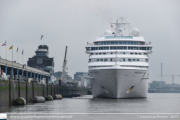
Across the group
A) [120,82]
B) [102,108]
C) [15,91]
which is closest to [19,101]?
[15,91]

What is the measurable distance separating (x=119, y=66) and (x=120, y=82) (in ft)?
9.36

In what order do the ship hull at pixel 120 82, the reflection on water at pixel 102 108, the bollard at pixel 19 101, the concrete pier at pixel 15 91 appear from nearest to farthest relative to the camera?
the reflection on water at pixel 102 108 → the concrete pier at pixel 15 91 → the bollard at pixel 19 101 → the ship hull at pixel 120 82

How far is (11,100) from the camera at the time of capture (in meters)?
53.6

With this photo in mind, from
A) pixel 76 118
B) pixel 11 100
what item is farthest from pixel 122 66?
pixel 76 118

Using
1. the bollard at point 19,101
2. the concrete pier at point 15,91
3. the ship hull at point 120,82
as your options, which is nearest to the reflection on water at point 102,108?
the bollard at point 19,101

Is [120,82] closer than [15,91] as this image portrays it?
No

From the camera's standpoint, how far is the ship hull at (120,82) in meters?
72.4

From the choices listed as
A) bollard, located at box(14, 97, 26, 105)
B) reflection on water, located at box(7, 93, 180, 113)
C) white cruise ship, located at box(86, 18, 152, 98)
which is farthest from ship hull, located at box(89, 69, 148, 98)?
bollard, located at box(14, 97, 26, 105)

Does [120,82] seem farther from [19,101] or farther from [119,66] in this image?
[19,101]

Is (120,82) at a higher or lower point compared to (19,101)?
higher

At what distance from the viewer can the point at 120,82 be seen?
238 ft

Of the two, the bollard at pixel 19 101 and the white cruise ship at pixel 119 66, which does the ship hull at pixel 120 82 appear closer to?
the white cruise ship at pixel 119 66

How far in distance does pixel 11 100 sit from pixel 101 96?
27.0 m

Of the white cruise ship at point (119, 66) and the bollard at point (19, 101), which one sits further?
the white cruise ship at point (119, 66)
